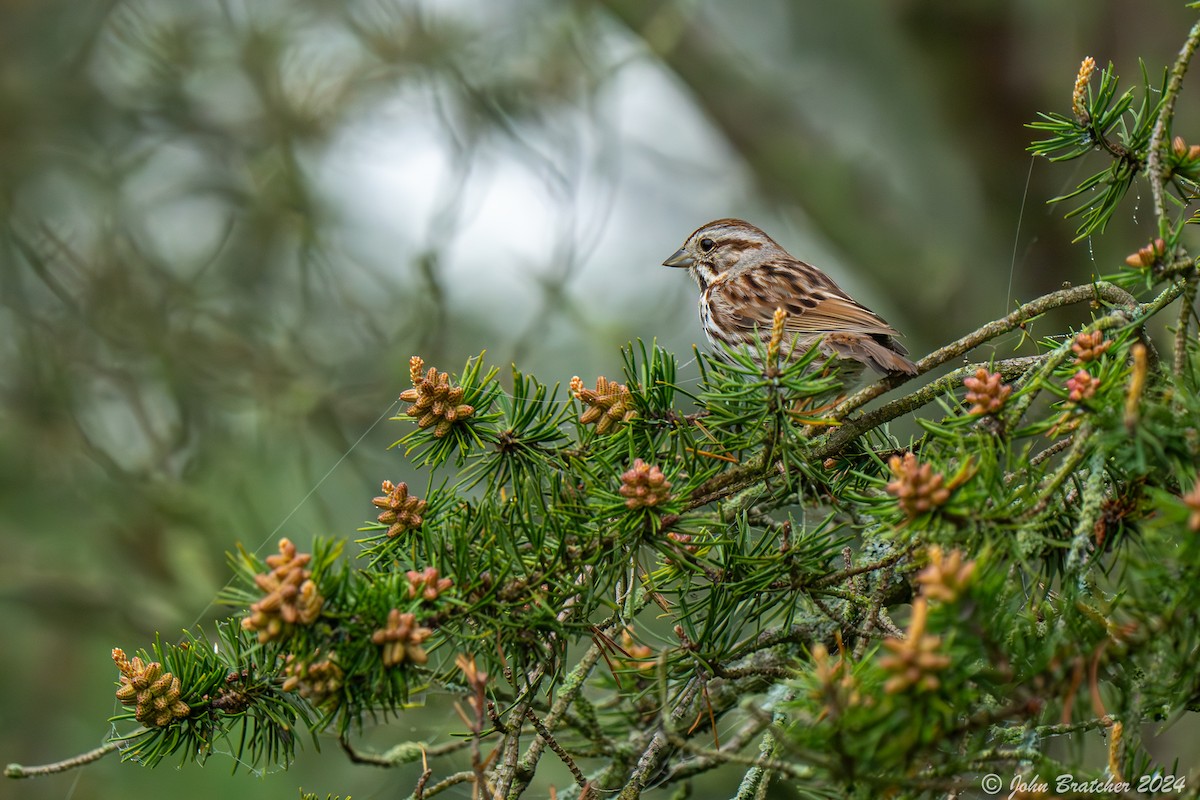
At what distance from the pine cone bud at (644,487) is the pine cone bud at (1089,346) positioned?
0.54 meters

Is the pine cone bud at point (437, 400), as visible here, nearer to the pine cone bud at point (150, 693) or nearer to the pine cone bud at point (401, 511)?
the pine cone bud at point (401, 511)

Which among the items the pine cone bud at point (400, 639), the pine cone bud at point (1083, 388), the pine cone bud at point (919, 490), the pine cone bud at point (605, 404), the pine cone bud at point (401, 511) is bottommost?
the pine cone bud at point (919, 490)

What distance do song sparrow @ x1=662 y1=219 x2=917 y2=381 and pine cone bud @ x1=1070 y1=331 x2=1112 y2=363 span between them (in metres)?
0.71

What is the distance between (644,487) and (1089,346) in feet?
1.92

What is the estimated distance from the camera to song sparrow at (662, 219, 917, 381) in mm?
2486

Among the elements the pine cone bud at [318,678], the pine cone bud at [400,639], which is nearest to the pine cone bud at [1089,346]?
the pine cone bud at [400,639]

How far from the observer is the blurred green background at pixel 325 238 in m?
4.21

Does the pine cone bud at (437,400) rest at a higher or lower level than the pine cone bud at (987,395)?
higher

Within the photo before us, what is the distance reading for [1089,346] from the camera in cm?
130

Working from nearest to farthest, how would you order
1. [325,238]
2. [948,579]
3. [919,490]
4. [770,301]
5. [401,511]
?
[948,579], [919,490], [401,511], [770,301], [325,238]

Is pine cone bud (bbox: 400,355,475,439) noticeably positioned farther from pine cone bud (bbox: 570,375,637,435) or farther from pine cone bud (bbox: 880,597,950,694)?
pine cone bud (bbox: 880,597,950,694)

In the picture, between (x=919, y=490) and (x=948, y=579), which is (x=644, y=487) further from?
(x=948, y=579)

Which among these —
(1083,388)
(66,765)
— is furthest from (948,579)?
(66,765)

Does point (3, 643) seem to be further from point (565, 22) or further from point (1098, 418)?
point (1098, 418)
